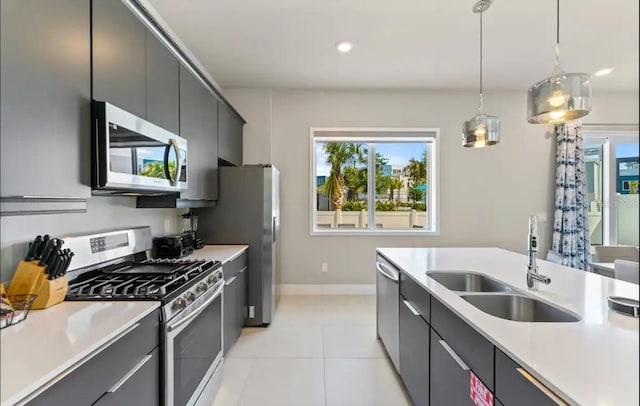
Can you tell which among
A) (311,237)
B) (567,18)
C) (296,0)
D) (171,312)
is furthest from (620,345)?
(311,237)

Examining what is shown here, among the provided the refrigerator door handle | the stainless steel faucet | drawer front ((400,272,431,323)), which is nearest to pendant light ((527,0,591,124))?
the stainless steel faucet

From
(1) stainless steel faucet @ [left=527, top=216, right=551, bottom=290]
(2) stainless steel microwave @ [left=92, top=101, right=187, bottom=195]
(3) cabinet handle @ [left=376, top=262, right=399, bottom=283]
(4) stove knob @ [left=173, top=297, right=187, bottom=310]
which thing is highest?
(2) stainless steel microwave @ [left=92, top=101, right=187, bottom=195]

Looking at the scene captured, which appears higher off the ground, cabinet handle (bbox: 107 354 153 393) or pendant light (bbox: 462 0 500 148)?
pendant light (bbox: 462 0 500 148)

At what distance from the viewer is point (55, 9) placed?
129 cm

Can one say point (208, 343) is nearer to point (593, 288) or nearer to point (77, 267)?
point (77, 267)

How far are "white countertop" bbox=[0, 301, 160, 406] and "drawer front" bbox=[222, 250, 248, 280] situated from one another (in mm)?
1211

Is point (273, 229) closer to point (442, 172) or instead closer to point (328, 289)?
point (328, 289)

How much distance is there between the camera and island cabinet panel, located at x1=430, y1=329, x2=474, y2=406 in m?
1.37

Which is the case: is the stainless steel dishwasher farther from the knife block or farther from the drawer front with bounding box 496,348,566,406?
the knife block

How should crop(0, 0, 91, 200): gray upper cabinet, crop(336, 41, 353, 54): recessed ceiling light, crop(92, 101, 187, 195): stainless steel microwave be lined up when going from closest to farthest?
crop(0, 0, 91, 200): gray upper cabinet → crop(92, 101, 187, 195): stainless steel microwave → crop(336, 41, 353, 54): recessed ceiling light

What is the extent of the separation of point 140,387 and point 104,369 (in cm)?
28

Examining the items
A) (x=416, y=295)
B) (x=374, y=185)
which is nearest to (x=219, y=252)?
(x=416, y=295)

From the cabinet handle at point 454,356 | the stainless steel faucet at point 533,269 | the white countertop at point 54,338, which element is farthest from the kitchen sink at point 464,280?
the white countertop at point 54,338

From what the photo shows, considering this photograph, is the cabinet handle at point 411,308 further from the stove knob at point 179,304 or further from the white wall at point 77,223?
the white wall at point 77,223
